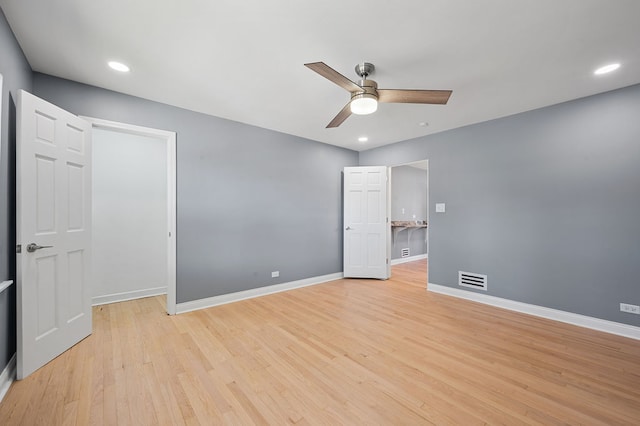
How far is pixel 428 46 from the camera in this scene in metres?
2.07

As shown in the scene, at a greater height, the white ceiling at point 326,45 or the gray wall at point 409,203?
the white ceiling at point 326,45

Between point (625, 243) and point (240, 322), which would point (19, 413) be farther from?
point (625, 243)

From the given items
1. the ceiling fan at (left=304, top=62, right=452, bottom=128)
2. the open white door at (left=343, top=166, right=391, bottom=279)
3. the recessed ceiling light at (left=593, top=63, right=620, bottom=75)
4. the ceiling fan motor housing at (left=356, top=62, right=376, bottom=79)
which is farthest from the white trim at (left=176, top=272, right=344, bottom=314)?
the recessed ceiling light at (left=593, top=63, right=620, bottom=75)

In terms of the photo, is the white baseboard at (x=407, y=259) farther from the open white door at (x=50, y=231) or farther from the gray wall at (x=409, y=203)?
the open white door at (x=50, y=231)

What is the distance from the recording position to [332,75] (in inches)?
74.9

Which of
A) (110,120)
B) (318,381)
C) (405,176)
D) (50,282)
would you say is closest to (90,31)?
(110,120)

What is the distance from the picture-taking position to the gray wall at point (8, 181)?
1.83m

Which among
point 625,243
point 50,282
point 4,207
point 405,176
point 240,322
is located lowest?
point 240,322

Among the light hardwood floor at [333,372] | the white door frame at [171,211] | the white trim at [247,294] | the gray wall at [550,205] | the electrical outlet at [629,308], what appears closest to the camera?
the light hardwood floor at [333,372]

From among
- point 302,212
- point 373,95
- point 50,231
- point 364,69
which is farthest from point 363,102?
point 50,231

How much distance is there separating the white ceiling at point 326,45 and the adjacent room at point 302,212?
0.06 feet

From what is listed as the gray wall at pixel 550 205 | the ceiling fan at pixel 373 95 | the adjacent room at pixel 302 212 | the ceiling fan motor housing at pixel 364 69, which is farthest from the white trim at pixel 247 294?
the ceiling fan motor housing at pixel 364 69

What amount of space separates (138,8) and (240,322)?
2964mm

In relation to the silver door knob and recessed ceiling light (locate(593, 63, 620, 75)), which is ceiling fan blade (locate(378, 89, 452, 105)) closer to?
recessed ceiling light (locate(593, 63, 620, 75))
